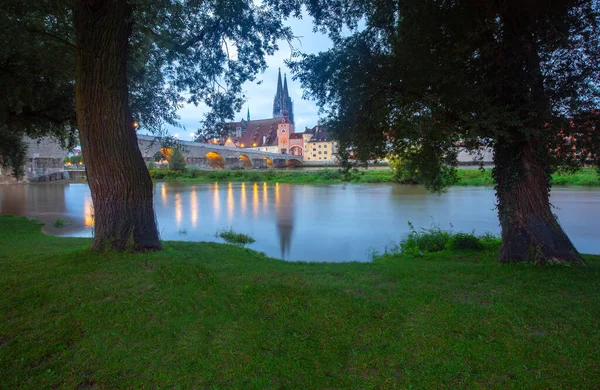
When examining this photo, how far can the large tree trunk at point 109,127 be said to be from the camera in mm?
5039

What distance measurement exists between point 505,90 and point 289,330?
4580 millimetres

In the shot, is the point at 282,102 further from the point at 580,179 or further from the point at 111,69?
the point at 111,69

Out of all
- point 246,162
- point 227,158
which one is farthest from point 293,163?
point 227,158

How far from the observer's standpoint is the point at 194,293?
140 inches

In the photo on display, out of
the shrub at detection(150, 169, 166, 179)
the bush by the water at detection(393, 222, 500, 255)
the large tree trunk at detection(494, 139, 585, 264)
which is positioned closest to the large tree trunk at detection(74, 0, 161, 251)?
the large tree trunk at detection(494, 139, 585, 264)

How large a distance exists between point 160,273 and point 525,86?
522 centimetres

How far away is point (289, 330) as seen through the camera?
290 centimetres

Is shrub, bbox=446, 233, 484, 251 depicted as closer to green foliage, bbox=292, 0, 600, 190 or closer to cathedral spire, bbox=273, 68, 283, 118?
green foliage, bbox=292, 0, 600, 190

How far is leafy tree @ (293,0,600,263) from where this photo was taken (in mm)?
4891

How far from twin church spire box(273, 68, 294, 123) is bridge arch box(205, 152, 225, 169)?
4459 centimetres

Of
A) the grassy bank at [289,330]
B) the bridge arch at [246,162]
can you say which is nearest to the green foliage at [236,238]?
the grassy bank at [289,330]

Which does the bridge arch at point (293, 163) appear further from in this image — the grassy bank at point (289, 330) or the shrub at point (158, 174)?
the grassy bank at point (289, 330)

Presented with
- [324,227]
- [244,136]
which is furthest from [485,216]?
[244,136]

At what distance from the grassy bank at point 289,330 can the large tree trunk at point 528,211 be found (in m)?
0.92
